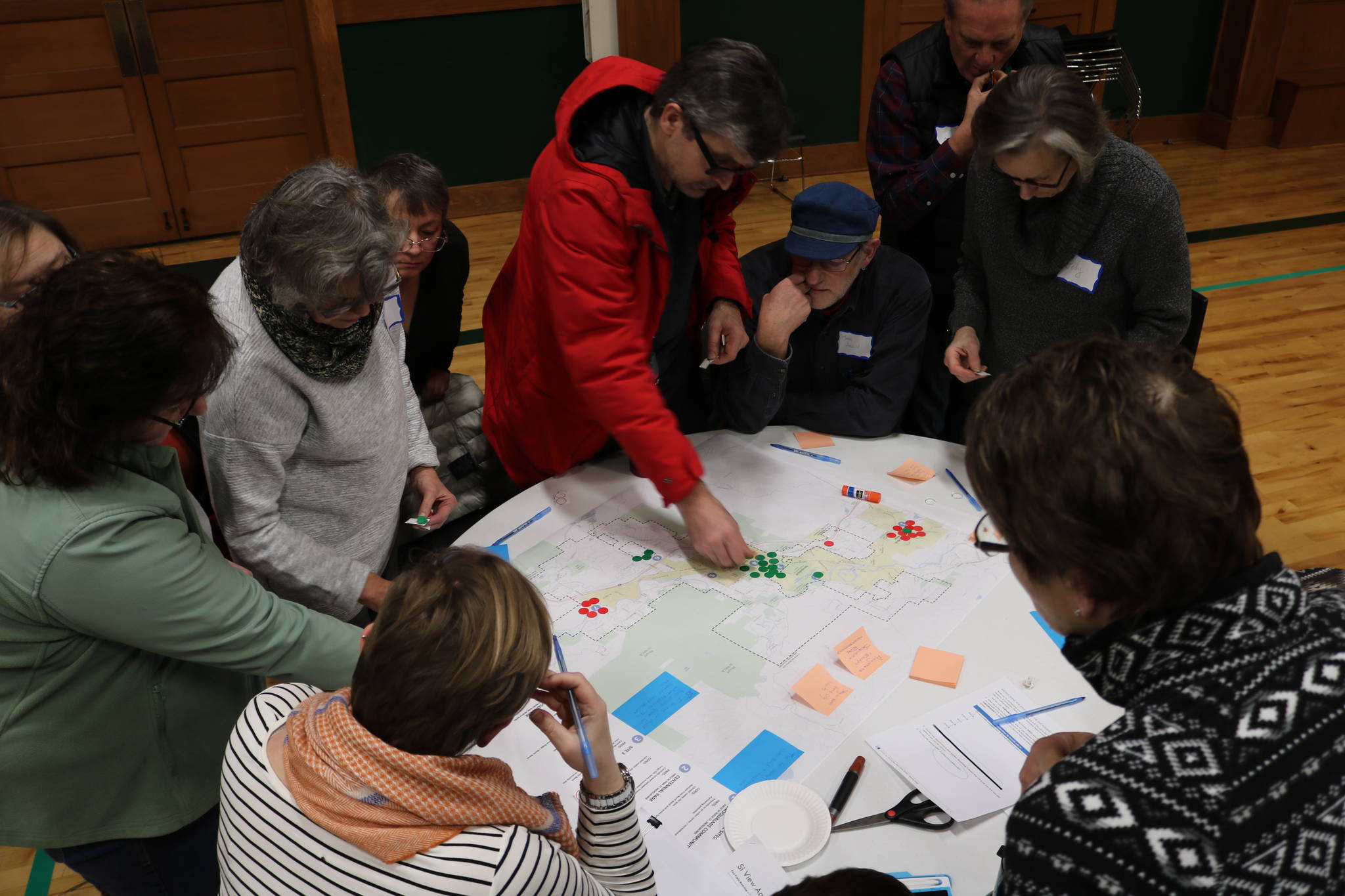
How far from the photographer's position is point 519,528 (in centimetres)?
205

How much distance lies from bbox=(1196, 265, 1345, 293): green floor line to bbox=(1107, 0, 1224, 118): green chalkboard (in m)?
2.15

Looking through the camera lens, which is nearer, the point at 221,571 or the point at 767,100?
the point at 221,571

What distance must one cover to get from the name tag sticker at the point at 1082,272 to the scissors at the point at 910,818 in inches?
53.2

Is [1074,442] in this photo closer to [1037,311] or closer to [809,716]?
[809,716]

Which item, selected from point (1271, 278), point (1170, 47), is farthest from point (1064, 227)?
point (1170, 47)

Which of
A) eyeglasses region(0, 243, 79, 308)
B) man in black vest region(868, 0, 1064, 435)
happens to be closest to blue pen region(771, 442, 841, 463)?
man in black vest region(868, 0, 1064, 435)

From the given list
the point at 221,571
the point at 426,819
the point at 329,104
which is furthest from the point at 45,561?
the point at 329,104

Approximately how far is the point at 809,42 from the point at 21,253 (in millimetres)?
5408

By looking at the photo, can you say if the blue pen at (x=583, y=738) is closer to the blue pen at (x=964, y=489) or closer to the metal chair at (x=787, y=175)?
the blue pen at (x=964, y=489)

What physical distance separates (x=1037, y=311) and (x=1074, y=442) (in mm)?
1594

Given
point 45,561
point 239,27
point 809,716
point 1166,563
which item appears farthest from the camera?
point 239,27

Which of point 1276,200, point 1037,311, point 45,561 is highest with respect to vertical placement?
point 45,561

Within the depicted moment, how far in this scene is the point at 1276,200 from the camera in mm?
5988

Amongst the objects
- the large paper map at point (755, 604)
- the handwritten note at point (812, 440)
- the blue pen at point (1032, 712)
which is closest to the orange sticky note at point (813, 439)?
the handwritten note at point (812, 440)
